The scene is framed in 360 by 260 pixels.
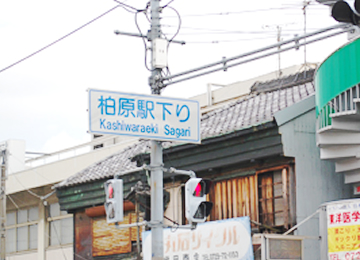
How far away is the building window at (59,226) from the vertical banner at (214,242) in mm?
12201

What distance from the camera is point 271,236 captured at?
667 inches

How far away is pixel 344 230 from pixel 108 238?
31.7 feet

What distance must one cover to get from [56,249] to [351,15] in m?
22.6

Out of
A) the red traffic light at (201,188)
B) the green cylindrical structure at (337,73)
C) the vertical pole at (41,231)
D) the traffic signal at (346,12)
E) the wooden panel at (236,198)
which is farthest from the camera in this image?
the vertical pole at (41,231)

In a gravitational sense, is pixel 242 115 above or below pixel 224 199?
above

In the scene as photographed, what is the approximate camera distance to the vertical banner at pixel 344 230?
612 inches

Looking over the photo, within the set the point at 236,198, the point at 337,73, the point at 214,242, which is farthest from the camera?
the point at 236,198

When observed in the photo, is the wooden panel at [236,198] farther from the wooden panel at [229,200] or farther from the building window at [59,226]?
the building window at [59,226]

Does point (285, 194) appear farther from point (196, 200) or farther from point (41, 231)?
point (41, 231)

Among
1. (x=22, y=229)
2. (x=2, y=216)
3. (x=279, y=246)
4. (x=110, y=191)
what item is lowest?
(x=279, y=246)

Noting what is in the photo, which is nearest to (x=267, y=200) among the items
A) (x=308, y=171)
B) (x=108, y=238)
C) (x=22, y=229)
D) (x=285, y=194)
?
(x=285, y=194)

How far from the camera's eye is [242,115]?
20281mm

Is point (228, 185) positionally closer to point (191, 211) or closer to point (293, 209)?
point (293, 209)

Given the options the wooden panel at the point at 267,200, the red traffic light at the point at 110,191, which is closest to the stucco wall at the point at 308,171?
the wooden panel at the point at 267,200
